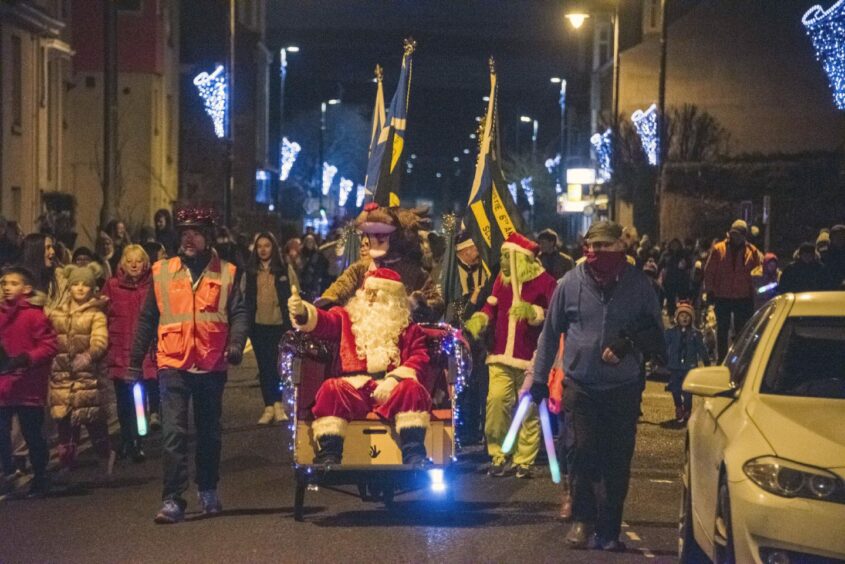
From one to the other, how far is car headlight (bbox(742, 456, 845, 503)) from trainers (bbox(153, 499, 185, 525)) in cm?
454

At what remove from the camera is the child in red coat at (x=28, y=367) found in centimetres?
1079

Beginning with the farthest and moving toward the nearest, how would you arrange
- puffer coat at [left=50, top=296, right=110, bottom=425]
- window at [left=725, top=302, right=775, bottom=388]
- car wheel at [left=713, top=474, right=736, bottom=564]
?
puffer coat at [left=50, top=296, right=110, bottom=425]
window at [left=725, top=302, right=775, bottom=388]
car wheel at [left=713, top=474, right=736, bottom=564]

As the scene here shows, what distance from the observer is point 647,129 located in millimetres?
50750

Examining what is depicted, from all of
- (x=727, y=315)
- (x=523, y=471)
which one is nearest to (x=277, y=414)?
(x=523, y=471)

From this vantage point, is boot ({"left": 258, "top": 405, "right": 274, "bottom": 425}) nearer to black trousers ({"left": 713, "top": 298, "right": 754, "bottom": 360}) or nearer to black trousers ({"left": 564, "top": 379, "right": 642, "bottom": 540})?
black trousers ({"left": 564, "top": 379, "right": 642, "bottom": 540})

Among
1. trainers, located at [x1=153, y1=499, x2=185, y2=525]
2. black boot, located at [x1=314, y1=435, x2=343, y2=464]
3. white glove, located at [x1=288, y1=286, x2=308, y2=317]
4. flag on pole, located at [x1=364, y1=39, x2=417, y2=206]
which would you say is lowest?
trainers, located at [x1=153, y1=499, x2=185, y2=525]

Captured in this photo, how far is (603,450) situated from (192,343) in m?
2.73

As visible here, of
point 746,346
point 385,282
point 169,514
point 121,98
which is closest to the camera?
point 746,346

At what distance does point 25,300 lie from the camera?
432 inches

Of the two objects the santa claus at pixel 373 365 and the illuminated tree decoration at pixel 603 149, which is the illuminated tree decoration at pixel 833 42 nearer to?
the illuminated tree decoration at pixel 603 149

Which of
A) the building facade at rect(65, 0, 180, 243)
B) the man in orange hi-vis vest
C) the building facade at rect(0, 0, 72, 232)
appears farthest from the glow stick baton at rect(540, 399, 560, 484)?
the building facade at rect(65, 0, 180, 243)

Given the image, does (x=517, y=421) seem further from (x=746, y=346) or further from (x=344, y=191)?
(x=344, y=191)

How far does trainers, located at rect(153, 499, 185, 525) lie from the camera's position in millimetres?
9727

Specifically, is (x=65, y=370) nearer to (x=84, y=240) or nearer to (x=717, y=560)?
(x=717, y=560)
